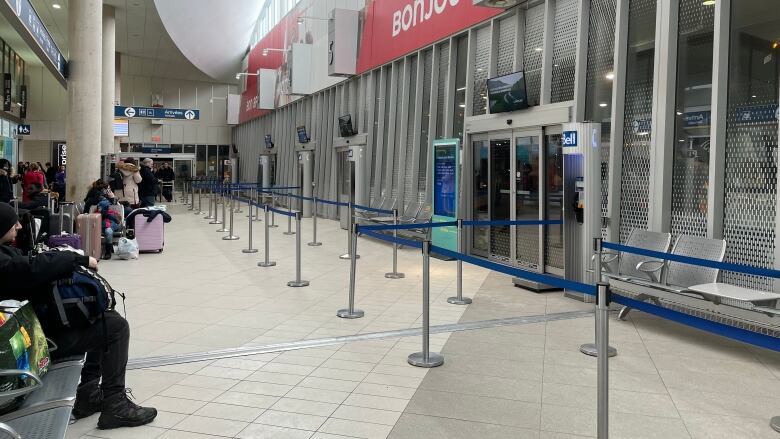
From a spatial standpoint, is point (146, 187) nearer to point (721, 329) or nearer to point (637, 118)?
point (637, 118)

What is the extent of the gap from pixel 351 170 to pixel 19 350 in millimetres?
11815

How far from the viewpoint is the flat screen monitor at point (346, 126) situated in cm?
1408

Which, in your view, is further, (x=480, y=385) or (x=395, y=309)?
(x=395, y=309)

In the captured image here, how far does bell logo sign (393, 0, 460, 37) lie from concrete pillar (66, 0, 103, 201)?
5.87 metres

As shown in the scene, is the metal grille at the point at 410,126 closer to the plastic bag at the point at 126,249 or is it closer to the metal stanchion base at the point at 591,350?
the plastic bag at the point at 126,249

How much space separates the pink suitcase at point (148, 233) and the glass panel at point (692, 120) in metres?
7.82

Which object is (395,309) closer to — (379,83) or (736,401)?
(736,401)

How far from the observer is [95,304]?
9.30 ft

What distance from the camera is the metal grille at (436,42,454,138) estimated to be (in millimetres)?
10383

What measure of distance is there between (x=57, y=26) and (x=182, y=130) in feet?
43.2

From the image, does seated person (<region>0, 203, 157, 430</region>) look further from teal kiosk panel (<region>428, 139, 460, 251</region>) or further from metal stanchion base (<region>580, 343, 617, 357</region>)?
teal kiosk panel (<region>428, 139, 460, 251</region>)

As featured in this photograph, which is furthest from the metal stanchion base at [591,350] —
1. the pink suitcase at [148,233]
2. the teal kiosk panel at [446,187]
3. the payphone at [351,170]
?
the payphone at [351,170]

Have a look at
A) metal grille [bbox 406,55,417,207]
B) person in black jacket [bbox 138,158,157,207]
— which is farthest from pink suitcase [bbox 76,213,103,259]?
metal grille [bbox 406,55,417,207]

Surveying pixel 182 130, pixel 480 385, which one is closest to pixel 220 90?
pixel 182 130
